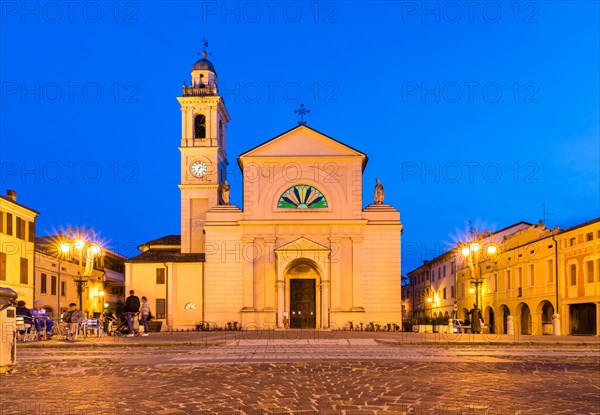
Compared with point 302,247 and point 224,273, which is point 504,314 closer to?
point 302,247

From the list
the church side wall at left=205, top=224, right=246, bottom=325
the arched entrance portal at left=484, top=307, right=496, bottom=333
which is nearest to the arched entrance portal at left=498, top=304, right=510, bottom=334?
the arched entrance portal at left=484, top=307, right=496, bottom=333

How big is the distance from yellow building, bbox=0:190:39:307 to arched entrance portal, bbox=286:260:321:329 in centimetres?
1545

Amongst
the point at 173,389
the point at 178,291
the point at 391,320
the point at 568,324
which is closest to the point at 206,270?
the point at 178,291

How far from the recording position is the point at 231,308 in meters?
47.1

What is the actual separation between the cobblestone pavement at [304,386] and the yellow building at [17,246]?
2937 centimetres

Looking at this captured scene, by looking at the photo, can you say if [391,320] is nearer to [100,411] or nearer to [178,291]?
[178,291]

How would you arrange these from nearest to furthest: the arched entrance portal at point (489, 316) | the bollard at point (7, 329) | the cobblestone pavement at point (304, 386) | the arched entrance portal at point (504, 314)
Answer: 1. the cobblestone pavement at point (304, 386)
2. the bollard at point (7, 329)
3. the arched entrance portal at point (504, 314)
4. the arched entrance portal at point (489, 316)

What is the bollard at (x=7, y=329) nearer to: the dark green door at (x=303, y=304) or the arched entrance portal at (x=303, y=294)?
the arched entrance portal at (x=303, y=294)

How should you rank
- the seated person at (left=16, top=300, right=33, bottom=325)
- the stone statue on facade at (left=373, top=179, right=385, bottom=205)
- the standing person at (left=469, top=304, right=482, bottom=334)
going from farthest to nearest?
the stone statue on facade at (left=373, top=179, right=385, bottom=205)
the standing person at (left=469, top=304, right=482, bottom=334)
the seated person at (left=16, top=300, right=33, bottom=325)

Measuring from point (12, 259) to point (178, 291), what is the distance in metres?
→ 9.96

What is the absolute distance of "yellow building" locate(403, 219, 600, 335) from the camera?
3744cm

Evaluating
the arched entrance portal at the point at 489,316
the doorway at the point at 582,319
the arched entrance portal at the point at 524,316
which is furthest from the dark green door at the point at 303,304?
the doorway at the point at 582,319

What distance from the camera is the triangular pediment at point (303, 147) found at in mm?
47938

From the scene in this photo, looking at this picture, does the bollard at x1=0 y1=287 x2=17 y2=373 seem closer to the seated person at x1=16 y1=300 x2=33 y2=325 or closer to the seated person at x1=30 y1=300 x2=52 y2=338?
→ the seated person at x1=16 y1=300 x2=33 y2=325
